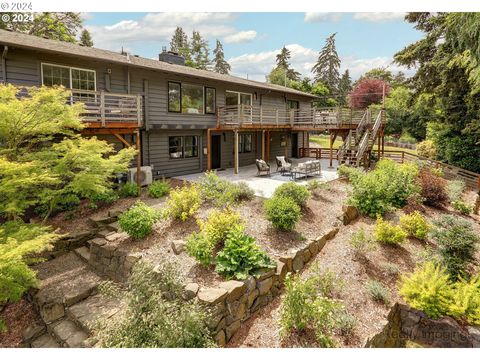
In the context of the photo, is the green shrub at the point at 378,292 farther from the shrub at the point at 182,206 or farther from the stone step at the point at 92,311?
the stone step at the point at 92,311

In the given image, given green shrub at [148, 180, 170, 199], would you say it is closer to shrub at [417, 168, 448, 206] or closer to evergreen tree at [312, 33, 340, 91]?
shrub at [417, 168, 448, 206]

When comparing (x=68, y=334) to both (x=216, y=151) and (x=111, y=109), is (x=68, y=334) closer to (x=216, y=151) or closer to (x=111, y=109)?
(x=111, y=109)

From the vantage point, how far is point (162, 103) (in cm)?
1419

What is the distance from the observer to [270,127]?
1770 cm

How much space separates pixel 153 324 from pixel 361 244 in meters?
5.87

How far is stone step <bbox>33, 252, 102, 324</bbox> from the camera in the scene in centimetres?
676

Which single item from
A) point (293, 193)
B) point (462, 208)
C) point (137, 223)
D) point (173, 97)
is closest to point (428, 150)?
point (462, 208)

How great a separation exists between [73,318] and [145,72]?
35.0 feet

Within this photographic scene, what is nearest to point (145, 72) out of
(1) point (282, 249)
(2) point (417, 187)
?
(1) point (282, 249)

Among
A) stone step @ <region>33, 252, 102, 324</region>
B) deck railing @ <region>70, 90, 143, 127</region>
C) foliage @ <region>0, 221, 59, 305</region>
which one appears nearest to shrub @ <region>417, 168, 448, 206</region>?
deck railing @ <region>70, 90, 143, 127</region>

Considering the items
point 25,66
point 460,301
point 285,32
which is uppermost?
point 285,32

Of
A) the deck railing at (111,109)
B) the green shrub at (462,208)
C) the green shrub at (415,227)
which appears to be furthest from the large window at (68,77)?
the green shrub at (462,208)

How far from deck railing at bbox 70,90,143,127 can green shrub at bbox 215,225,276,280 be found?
22.7ft

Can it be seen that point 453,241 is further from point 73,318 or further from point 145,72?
point 145,72
